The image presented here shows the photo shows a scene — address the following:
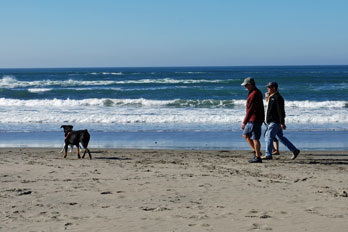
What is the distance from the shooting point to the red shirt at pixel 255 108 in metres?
7.99

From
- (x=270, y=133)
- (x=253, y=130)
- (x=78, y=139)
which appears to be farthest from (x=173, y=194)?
(x=78, y=139)

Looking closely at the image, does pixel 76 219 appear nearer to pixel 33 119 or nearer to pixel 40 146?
pixel 40 146

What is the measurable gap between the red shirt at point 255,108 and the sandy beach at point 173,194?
2.48 ft

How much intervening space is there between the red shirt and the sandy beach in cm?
76

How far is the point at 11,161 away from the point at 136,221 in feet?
14.0

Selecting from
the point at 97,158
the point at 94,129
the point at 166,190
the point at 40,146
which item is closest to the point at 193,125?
the point at 94,129

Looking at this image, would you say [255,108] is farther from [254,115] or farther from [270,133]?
[270,133]

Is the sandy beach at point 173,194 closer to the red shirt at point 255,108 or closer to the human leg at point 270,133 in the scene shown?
the human leg at point 270,133

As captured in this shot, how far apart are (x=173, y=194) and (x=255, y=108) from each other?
2.98 m

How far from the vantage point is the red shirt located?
7.99 m

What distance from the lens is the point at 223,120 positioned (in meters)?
15.9

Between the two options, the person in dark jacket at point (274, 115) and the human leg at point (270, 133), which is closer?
the person in dark jacket at point (274, 115)

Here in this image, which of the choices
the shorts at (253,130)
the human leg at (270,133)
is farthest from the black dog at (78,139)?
the human leg at (270,133)

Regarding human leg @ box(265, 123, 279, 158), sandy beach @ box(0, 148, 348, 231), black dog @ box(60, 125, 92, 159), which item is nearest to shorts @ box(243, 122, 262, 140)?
human leg @ box(265, 123, 279, 158)
